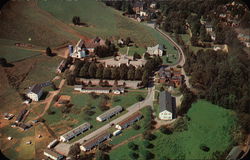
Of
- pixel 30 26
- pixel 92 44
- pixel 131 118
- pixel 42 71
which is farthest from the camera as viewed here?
pixel 30 26

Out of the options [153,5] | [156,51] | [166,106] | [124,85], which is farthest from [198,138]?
[153,5]

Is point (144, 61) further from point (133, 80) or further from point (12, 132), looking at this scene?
point (12, 132)

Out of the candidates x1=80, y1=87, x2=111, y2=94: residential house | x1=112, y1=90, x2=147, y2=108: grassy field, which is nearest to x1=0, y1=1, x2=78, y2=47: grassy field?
x1=80, y1=87, x2=111, y2=94: residential house

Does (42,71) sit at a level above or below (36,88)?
above

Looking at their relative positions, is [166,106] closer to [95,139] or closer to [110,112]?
[110,112]

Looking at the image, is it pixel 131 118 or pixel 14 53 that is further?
pixel 14 53

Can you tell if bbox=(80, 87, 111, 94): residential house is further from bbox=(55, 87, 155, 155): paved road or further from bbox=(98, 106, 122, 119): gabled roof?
bbox=(55, 87, 155, 155): paved road
